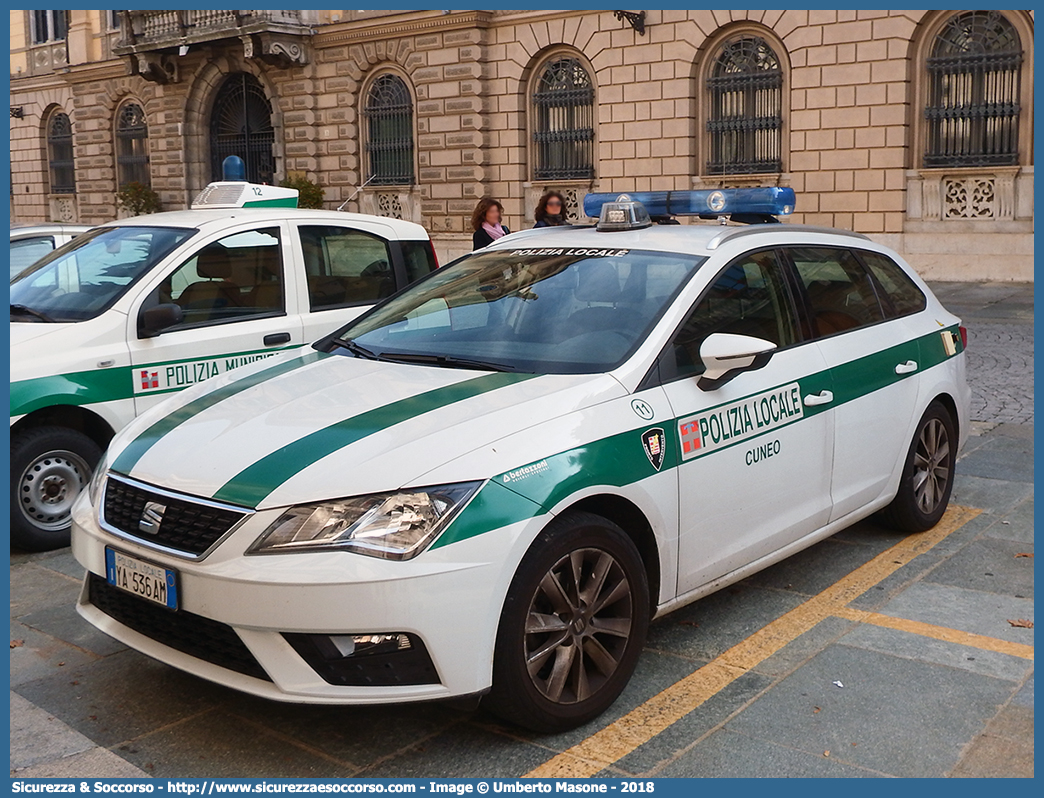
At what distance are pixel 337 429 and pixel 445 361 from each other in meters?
0.78

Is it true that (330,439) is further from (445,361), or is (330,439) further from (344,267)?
(344,267)

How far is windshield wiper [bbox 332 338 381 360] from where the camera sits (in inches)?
183

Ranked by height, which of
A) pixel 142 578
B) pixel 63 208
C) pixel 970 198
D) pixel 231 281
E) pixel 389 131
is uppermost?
pixel 389 131

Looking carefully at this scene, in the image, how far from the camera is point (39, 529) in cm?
578

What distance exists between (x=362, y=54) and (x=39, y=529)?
2169 cm

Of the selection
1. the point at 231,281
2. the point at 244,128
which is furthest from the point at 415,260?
the point at 244,128

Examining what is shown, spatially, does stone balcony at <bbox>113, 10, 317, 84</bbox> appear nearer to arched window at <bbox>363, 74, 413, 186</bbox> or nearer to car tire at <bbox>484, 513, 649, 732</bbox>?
arched window at <bbox>363, 74, 413, 186</bbox>

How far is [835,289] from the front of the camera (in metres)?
5.25

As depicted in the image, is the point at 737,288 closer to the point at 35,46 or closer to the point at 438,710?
the point at 438,710

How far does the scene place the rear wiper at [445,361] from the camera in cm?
424

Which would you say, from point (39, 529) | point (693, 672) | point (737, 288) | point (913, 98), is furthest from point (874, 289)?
point (913, 98)

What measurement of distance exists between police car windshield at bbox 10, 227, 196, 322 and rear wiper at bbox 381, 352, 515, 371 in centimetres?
225

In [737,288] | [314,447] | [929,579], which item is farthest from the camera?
[929,579]

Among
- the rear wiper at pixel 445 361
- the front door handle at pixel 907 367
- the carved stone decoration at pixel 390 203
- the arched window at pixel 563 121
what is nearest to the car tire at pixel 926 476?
the front door handle at pixel 907 367
